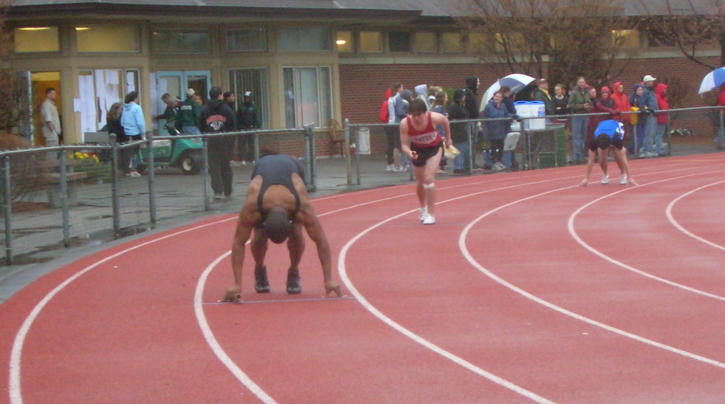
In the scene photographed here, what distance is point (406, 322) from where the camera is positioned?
32.2ft

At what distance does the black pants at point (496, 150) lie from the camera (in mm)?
26703

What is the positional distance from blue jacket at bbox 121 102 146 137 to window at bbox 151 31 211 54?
6.58 m

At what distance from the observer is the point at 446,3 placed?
121ft

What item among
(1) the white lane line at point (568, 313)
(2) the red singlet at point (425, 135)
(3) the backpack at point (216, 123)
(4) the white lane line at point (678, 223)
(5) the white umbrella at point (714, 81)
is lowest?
(1) the white lane line at point (568, 313)

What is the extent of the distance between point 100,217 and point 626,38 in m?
23.5

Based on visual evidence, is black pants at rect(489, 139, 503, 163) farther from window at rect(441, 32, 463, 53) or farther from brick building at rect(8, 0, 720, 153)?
window at rect(441, 32, 463, 53)

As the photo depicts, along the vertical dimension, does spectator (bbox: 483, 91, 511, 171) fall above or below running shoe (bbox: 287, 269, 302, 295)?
above

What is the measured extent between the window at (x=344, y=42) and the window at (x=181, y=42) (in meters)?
4.42

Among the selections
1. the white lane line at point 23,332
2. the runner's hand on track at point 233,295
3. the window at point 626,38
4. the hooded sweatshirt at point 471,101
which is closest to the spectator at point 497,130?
the hooded sweatshirt at point 471,101

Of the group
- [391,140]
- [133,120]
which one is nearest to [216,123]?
[133,120]

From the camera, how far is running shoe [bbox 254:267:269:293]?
11.4 metres

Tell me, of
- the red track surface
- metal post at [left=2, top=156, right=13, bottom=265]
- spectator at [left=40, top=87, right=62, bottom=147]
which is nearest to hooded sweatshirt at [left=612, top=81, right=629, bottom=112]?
the red track surface

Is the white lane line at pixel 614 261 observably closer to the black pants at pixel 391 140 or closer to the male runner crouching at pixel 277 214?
the male runner crouching at pixel 277 214

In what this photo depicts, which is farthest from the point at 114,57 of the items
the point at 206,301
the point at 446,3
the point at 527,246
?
the point at 206,301
